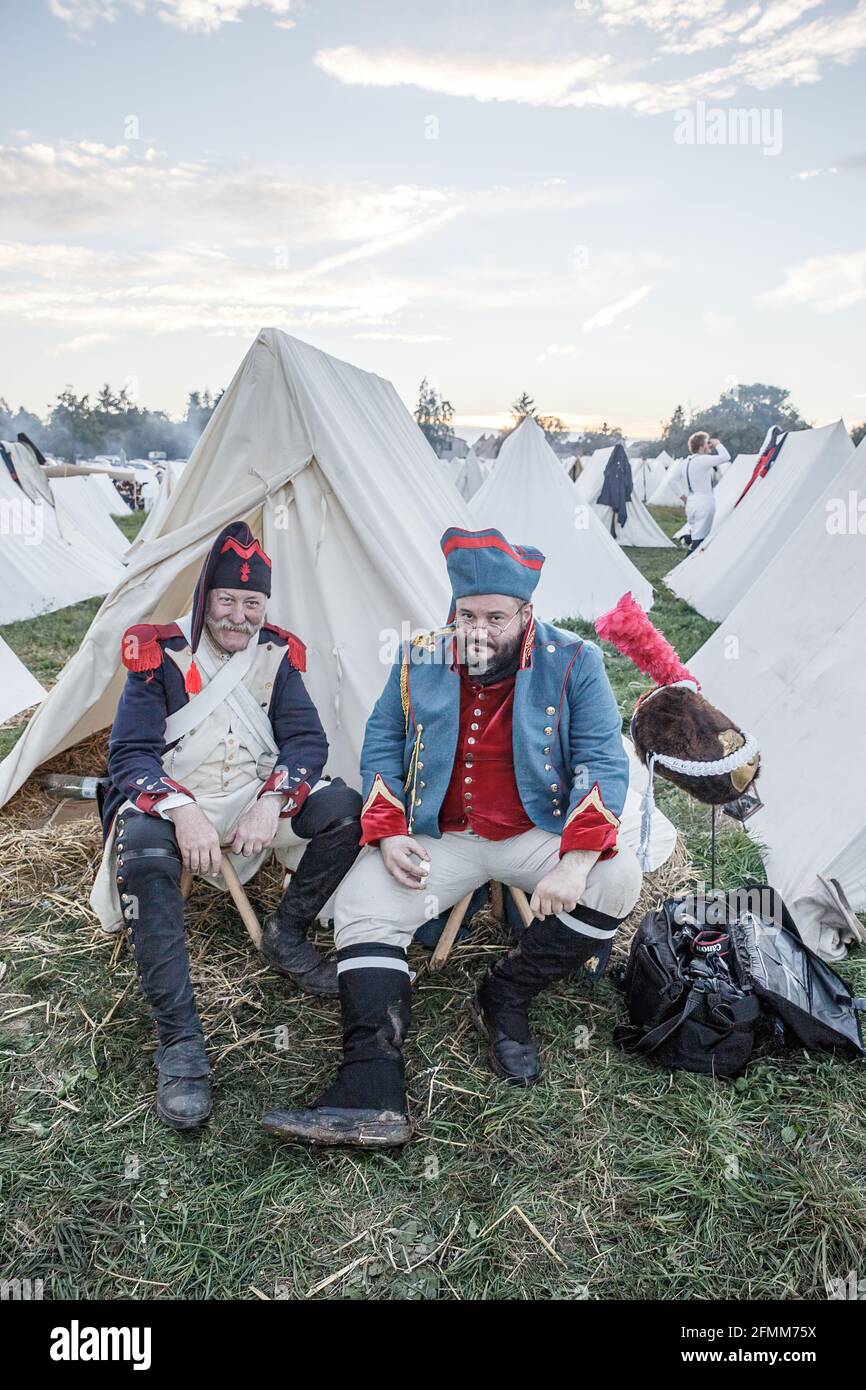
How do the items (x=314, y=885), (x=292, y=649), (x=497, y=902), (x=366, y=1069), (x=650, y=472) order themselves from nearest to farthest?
(x=366, y=1069) < (x=314, y=885) < (x=292, y=649) < (x=497, y=902) < (x=650, y=472)

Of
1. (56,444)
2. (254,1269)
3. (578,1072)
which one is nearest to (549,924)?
(578,1072)

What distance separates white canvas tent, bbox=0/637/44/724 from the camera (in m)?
5.06

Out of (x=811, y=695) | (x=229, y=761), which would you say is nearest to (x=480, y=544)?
(x=229, y=761)

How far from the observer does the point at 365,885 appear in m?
2.40

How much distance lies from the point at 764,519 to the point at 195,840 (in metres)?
7.66

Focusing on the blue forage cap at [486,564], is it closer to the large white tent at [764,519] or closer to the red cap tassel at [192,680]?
the red cap tassel at [192,680]

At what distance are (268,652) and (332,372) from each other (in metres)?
1.69

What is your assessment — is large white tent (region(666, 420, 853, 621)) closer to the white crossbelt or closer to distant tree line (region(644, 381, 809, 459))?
the white crossbelt

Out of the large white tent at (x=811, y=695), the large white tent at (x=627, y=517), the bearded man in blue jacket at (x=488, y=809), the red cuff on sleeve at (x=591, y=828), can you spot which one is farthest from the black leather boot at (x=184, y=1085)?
the large white tent at (x=627, y=517)

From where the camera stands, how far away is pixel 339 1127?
2.07 metres

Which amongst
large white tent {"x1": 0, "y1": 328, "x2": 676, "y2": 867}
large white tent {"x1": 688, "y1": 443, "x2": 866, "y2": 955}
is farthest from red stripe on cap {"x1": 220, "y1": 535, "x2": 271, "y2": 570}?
large white tent {"x1": 688, "y1": 443, "x2": 866, "y2": 955}

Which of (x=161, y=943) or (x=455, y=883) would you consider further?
(x=455, y=883)

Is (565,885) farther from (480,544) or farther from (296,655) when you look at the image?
(296,655)

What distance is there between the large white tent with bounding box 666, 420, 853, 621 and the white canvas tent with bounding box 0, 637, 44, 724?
6397 mm
